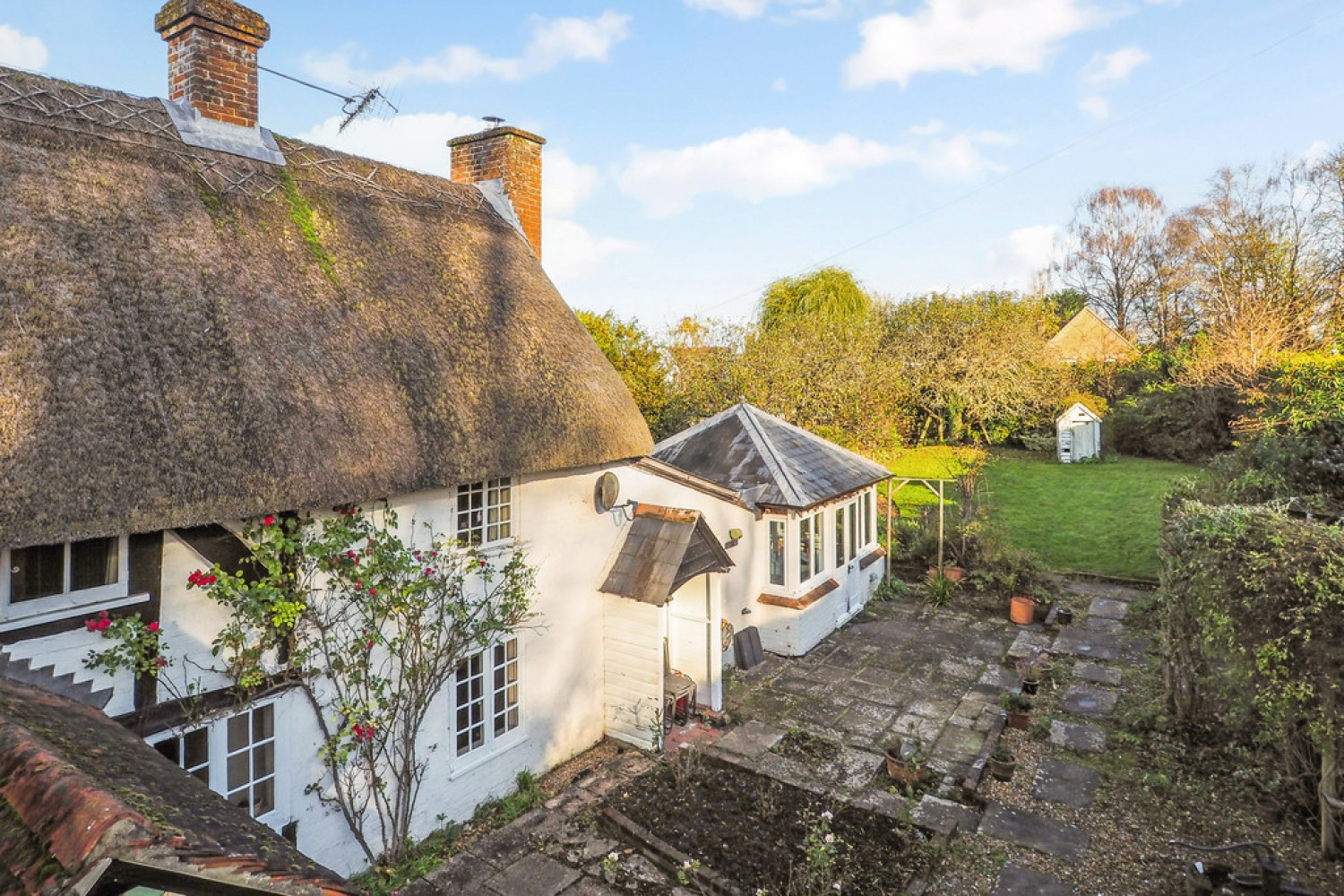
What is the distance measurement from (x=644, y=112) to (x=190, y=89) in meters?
7.98

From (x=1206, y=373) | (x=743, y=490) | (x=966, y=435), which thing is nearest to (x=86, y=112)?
(x=743, y=490)

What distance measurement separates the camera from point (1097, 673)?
11523 mm

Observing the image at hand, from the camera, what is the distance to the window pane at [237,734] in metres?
5.85

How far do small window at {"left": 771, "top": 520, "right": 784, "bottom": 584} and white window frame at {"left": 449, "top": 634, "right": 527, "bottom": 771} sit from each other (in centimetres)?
575

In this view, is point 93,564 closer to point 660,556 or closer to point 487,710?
point 487,710

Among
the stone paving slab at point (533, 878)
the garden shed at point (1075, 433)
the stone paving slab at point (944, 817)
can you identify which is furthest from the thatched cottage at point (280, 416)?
the garden shed at point (1075, 433)

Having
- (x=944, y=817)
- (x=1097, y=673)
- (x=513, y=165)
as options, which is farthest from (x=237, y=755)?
(x=1097, y=673)

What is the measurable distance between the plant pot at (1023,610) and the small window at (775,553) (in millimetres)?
5242

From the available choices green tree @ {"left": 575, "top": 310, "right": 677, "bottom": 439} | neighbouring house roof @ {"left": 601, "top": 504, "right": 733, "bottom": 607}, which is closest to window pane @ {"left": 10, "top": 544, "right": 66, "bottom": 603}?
neighbouring house roof @ {"left": 601, "top": 504, "right": 733, "bottom": 607}

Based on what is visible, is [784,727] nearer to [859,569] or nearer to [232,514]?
[859,569]

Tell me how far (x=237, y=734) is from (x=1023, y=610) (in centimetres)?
1359

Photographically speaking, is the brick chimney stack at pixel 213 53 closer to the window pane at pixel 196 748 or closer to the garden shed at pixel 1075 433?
the window pane at pixel 196 748

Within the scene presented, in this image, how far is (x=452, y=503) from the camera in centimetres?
753

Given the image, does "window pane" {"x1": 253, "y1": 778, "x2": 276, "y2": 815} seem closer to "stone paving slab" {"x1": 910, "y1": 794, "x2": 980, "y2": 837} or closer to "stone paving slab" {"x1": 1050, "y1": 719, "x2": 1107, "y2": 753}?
"stone paving slab" {"x1": 910, "y1": 794, "x2": 980, "y2": 837}
